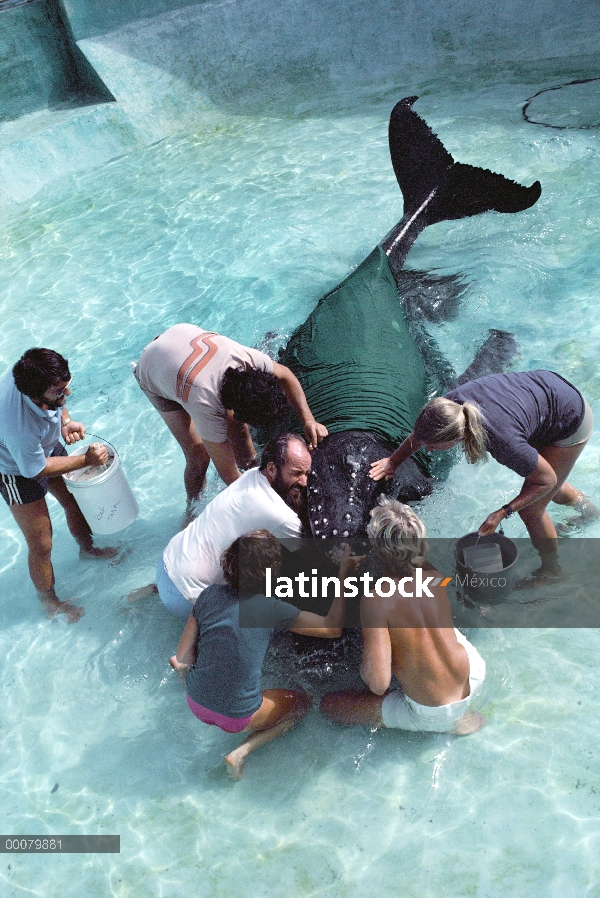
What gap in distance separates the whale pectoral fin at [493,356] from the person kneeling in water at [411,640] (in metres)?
2.93

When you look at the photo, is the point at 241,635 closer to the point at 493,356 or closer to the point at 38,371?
the point at 38,371

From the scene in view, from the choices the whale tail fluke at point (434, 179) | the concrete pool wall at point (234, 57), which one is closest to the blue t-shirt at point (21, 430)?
the whale tail fluke at point (434, 179)

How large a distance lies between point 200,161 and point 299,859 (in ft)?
34.2

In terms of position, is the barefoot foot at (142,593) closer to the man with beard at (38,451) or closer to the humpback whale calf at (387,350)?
the man with beard at (38,451)

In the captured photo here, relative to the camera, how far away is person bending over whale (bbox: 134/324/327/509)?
13.5 feet

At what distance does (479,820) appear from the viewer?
11.9ft

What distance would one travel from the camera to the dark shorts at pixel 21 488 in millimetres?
4422

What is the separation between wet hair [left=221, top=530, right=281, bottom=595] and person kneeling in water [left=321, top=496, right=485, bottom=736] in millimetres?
517

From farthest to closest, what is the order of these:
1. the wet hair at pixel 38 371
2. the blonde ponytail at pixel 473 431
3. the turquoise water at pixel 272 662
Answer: the wet hair at pixel 38 371, the blonde ponytail at pixel 473 431, the turquoise water at pixel 272 662

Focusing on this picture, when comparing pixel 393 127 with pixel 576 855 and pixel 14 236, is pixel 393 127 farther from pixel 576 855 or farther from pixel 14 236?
pixel 576 855

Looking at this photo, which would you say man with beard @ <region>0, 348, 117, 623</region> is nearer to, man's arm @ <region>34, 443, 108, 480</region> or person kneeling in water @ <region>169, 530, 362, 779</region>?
man's arm @ <region>34, 443, 108, 480</region>

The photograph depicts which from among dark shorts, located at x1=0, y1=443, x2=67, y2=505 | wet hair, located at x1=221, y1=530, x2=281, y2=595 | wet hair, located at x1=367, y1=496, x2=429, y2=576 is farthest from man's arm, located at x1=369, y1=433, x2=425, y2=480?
dark shorts, located at x1=0, y1=443, x2=67, y2=505

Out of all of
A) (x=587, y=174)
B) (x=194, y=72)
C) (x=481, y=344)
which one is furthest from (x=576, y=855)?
(x=194, y=72)

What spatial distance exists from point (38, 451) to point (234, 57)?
1113 centimetres
